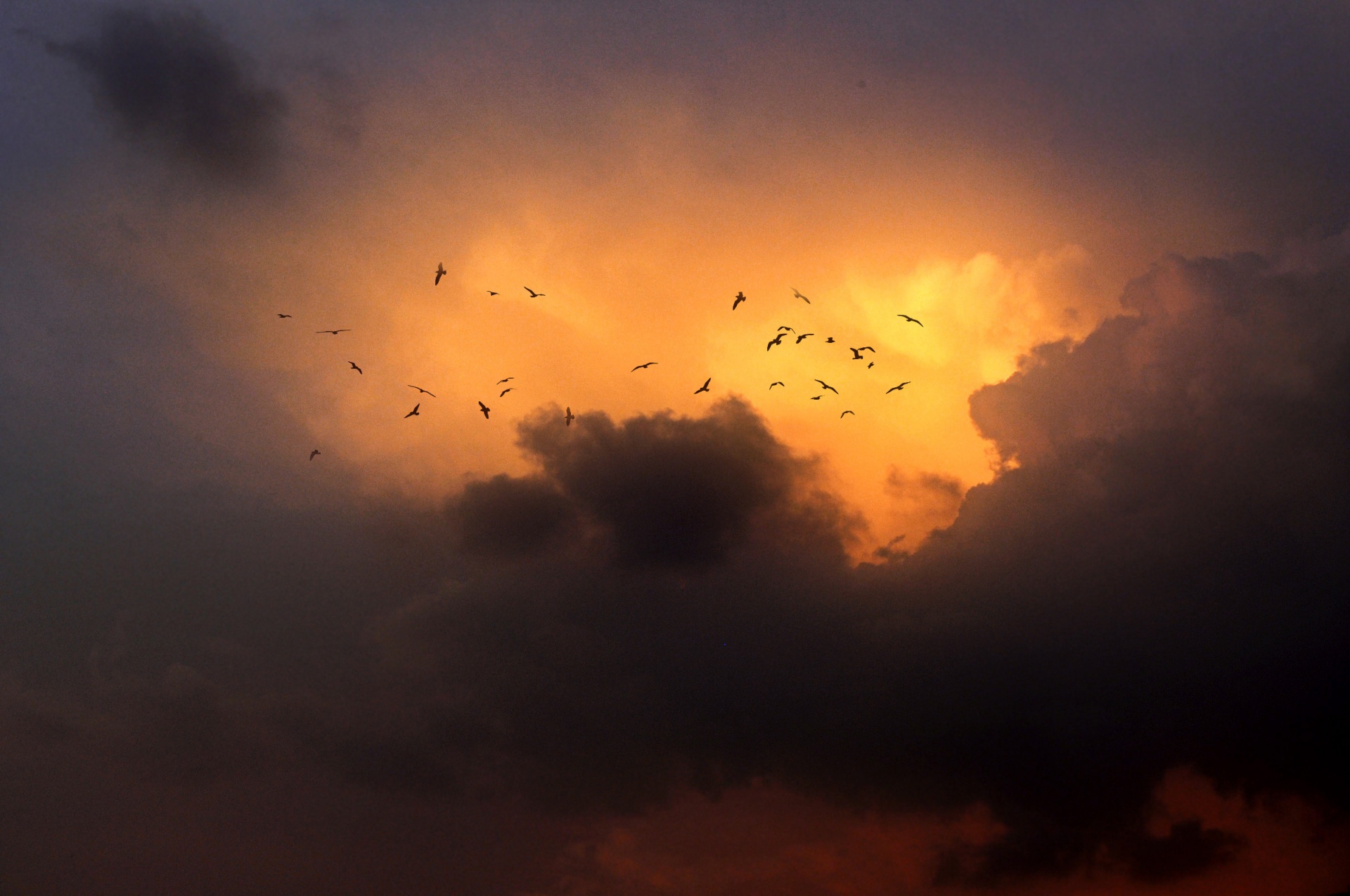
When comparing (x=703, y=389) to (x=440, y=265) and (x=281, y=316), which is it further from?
(x=281, y=316)

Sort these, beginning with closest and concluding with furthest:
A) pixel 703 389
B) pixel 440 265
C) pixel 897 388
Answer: pixel 440 265, pixel 703 389, pixel 897 388

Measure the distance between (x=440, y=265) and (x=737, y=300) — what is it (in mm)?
41917

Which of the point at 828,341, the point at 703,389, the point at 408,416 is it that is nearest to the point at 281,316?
the point at 408,416

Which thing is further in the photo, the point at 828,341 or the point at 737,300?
the point at 828,341

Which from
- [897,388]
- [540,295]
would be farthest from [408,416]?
[897,388]

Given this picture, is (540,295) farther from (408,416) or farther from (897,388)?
(897,388)

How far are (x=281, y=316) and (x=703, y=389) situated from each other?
66561mm

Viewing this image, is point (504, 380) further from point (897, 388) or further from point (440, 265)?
point (897, 388)

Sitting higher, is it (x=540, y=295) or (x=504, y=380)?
(x=540, y=295)

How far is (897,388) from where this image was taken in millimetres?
136250

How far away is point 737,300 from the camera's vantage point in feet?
384

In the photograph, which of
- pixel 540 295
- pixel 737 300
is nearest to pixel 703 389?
pixel 737 300

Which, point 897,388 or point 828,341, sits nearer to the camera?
point 828,341

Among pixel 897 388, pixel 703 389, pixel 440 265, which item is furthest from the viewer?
pixel 897 388
